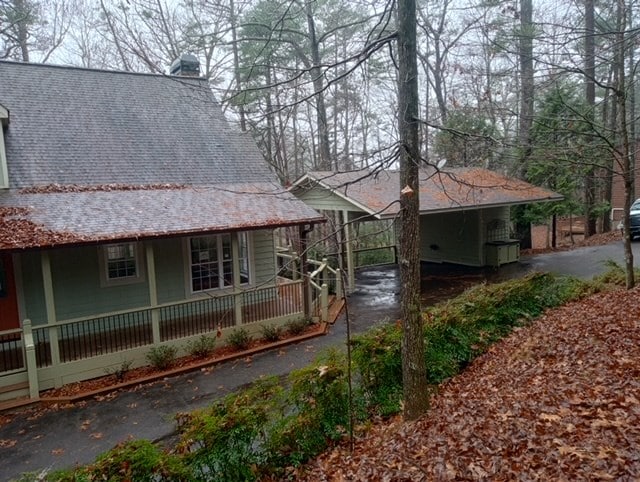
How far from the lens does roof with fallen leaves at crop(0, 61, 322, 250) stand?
948 centimetres

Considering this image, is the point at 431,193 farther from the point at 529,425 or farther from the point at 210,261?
the point at 529,425

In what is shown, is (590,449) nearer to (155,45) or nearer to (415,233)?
(415,233)

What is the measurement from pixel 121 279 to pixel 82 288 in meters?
0.86

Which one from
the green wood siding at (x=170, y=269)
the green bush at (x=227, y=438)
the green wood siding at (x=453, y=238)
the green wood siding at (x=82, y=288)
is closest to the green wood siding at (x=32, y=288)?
the green wood siding at (x=82, y=288)

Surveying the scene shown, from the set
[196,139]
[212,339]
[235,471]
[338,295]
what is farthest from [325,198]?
[235,471]

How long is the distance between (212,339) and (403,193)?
6581mm

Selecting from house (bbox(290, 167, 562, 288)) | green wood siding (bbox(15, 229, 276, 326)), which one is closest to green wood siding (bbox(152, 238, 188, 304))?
green wood siding (bbox(15, 229, 276, 326))

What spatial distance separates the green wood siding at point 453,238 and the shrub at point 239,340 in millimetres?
11202

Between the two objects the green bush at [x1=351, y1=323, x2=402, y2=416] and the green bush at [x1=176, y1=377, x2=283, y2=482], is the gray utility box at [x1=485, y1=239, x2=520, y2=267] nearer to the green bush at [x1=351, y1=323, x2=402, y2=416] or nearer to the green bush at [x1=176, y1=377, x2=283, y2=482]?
the green bush at [x1=351, y1=323, x2=402, y2=416]

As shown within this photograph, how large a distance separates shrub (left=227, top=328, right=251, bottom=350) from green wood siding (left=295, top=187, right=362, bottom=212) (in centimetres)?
554

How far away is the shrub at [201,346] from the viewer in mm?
9922

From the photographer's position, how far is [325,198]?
1584 cm

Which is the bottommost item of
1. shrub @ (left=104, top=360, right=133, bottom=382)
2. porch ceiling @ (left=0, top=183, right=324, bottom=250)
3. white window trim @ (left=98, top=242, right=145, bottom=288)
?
shrub @ (left=104, top=360, right=133, bottom=382)

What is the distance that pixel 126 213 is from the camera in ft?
32.7
